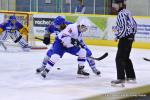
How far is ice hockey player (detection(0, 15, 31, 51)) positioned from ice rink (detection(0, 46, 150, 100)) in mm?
1967

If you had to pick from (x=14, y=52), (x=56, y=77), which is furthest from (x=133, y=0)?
(x=56, y=77)

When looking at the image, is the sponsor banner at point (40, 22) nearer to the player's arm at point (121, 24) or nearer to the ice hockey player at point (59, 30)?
the ice hockey player at point (59, 30)

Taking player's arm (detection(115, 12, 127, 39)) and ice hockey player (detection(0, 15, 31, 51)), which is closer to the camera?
player's arm (detection(115, 12, 127, 39))

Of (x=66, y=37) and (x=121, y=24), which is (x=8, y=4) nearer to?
(x=66, y=37)

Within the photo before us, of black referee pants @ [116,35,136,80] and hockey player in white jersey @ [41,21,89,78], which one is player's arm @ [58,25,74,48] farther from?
black referee pants @ [116,35,136,80]

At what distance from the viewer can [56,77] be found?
36.1ft

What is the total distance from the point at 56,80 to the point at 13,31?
23.2 feet

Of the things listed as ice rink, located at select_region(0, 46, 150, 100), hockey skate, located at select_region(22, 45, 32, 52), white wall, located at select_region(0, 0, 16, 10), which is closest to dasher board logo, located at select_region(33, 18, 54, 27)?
hockey skate, located at select_region(22, 45, 32, 52)

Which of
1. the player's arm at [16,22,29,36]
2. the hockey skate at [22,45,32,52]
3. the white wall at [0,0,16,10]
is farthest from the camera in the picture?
the white wall at [0,0,16,10]

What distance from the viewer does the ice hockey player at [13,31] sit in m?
17.2

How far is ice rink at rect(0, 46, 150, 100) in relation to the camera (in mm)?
8711

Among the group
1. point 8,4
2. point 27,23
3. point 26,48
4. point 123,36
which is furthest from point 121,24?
point 8,4

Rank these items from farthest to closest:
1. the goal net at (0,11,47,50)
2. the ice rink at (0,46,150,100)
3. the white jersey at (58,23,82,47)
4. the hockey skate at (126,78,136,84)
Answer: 1. the goal net at (0,11,47,50)
2. the white jersey at (58,23,82,47)
3. the hockey skate at (126,78,136,84)
4. the ice rink at (0,46,150,100)

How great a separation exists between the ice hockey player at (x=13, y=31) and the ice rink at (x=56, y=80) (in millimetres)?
1967
